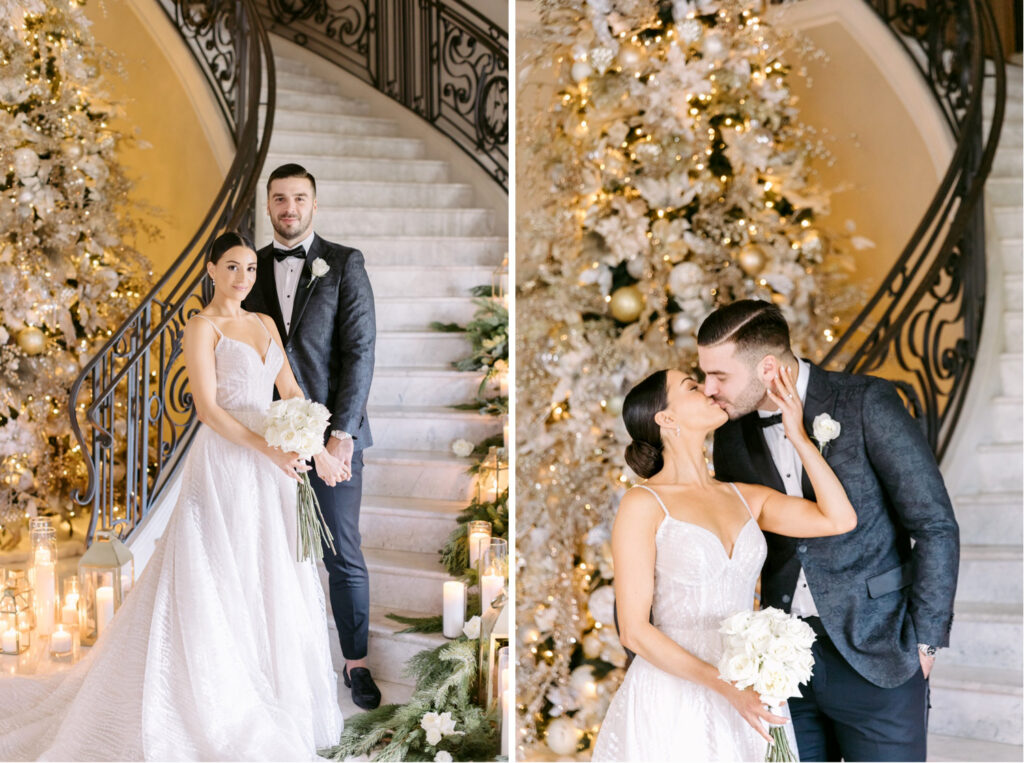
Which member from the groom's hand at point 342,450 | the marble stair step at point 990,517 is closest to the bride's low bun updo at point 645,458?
the groom's hand at point 342,450

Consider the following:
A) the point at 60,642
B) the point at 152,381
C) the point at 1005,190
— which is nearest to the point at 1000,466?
the point at 1005,190

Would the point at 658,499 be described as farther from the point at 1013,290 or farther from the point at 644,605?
the point at 1013,290

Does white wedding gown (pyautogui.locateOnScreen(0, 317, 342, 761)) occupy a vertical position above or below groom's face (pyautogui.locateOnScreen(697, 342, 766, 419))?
below

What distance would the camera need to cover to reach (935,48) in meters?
3.87

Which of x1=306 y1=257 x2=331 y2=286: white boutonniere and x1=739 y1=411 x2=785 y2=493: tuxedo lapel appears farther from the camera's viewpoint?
x1=306 y1=257 x2=331 y2=286: white boutonniere

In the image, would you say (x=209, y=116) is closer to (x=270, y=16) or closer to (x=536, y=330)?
(x=536, y=330)

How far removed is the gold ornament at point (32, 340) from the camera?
3.56 metres

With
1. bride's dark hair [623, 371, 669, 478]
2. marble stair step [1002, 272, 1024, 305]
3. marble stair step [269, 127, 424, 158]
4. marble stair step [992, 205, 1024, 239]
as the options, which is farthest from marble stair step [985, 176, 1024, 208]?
marble stair step [269, 127, 424, 158]

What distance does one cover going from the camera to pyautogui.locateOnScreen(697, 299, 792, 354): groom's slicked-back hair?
2.41 meters

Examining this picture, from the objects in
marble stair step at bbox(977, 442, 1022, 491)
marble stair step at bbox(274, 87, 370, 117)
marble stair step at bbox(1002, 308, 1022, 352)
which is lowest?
marble stair step at bbox(977, 442, 1022, 491)

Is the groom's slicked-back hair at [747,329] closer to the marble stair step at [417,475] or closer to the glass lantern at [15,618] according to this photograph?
the marble stair step at [417,475]

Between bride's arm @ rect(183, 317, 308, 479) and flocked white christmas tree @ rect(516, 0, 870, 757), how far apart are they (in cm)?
87

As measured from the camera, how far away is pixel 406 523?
119 inches

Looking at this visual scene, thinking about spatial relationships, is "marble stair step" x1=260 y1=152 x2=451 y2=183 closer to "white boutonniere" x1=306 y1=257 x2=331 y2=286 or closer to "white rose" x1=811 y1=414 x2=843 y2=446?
"white boutonniere" x1=306 y1=257 x2=331 y2=286
